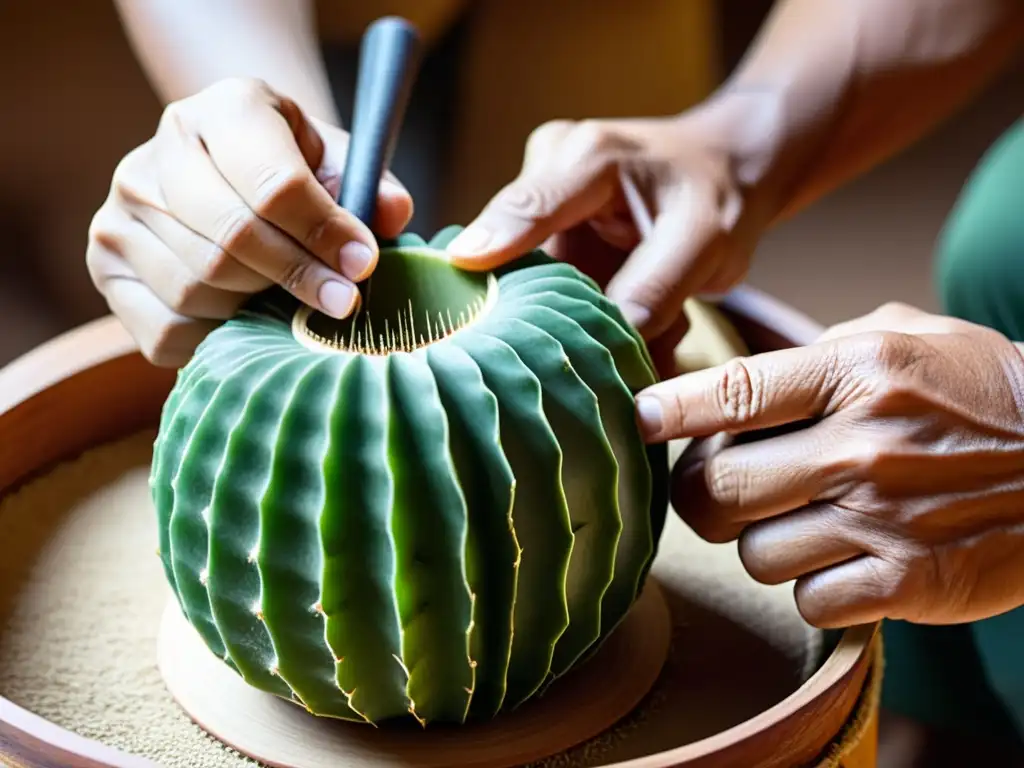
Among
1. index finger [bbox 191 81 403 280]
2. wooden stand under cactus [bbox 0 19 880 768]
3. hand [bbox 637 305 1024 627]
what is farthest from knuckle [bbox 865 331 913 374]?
index finger [bbox 191 81 403 280]

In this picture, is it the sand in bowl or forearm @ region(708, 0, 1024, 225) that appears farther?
forearm @ region(708, 0, 1024, 225)

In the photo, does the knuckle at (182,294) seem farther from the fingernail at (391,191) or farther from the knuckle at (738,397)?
the knuckle at (738,397)

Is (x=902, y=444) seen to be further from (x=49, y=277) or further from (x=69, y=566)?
(x=49, y=277)

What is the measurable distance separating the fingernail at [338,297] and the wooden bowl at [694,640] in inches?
8.1

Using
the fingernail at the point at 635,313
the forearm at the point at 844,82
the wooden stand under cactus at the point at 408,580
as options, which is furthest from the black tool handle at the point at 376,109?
the forearm at the point at 844,82

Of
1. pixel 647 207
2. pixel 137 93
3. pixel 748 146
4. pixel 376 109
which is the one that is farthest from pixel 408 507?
pixel 137 93

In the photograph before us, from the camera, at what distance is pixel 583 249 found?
79 centimetres

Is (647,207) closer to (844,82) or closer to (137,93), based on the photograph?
(844,82)

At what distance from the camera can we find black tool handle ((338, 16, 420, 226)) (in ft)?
1.88

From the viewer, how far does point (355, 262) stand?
524 millimetres

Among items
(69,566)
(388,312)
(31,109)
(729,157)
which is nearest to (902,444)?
(388,312)

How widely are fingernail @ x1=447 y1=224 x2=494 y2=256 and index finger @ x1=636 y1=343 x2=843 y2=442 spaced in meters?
0.11

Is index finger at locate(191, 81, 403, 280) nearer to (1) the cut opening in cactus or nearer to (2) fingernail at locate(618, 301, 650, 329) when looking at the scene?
(1) the cut opening in cactus

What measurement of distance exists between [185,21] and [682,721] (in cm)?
66
